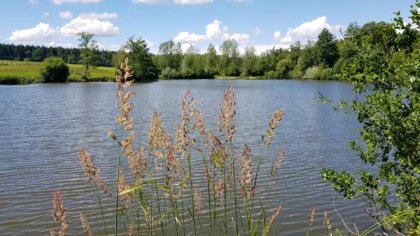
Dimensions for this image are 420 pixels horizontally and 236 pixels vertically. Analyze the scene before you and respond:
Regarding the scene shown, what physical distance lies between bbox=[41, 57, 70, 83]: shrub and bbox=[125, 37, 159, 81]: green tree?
20.6 metres

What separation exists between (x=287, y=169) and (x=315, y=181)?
1.71m

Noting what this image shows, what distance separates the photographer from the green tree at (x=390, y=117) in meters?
6.33

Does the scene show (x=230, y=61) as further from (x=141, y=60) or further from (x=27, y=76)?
(x=27, y=76)

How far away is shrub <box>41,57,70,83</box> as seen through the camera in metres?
90.7

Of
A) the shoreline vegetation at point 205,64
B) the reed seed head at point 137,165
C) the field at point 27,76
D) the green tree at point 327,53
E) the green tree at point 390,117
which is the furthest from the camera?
the green tree at point 327,53

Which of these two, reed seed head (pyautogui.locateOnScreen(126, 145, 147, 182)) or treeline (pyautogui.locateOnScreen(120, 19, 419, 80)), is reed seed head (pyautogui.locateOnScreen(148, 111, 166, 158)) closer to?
reed seed head (pyautogui.locateOnScreen(126, 145, 147, 182))

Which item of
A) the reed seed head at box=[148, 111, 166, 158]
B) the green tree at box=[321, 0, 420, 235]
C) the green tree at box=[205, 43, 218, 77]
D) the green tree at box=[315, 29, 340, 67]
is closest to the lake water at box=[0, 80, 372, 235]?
the green tree at box=[321, 0, 420, 235]

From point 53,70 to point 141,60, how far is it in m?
28.1

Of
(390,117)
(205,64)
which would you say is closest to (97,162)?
(390,117)

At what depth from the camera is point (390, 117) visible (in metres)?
6.45

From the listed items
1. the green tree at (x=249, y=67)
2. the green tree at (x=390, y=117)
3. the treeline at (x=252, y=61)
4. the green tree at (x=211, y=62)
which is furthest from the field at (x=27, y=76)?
the green tree at (x=390, y=117)

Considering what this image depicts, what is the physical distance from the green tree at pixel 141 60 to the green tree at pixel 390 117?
103 metres

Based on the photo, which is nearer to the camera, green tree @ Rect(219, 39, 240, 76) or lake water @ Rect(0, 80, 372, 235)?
lake water @ Rect(0, 80, 372, 235)

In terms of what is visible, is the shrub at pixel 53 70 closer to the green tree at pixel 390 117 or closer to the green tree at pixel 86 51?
the green tree at pixel 86 51
